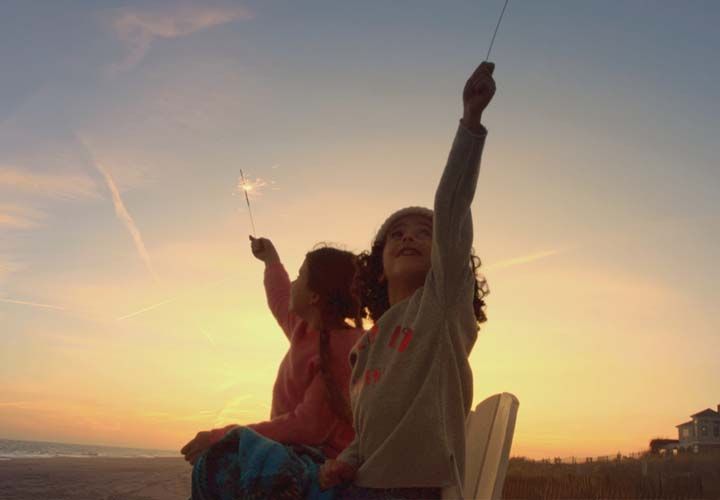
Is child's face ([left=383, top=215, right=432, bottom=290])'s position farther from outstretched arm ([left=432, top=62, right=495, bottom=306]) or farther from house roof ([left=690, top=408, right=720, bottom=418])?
house roof ([left=690, top=408, right=720, bottom=418])

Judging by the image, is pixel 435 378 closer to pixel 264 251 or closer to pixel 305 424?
pixel 305 424

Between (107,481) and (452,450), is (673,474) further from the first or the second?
(452,450)

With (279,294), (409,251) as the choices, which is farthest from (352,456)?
(279,294)

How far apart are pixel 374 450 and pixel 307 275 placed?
4.11 ft

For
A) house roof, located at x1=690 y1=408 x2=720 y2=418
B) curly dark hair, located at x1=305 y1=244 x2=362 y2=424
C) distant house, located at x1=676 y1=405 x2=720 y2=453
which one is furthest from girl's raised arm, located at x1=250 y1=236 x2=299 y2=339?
house roof, located at x1=690 y1=408 x2=720 y2=418

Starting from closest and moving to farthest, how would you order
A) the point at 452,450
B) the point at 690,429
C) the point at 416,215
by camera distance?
the point at 452,450 → the point at 416,215 → the point at 690,429

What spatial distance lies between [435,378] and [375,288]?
2.67 feet

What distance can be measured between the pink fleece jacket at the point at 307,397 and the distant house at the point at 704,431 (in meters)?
49.0

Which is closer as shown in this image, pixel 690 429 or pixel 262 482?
pixel 262 482

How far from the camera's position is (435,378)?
6.90 feet

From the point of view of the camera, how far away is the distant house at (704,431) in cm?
4650

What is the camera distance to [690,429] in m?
49.1

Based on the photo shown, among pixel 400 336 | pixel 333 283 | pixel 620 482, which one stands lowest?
pixel 400 336

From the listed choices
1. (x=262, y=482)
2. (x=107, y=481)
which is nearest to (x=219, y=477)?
(x=262, y=482)
